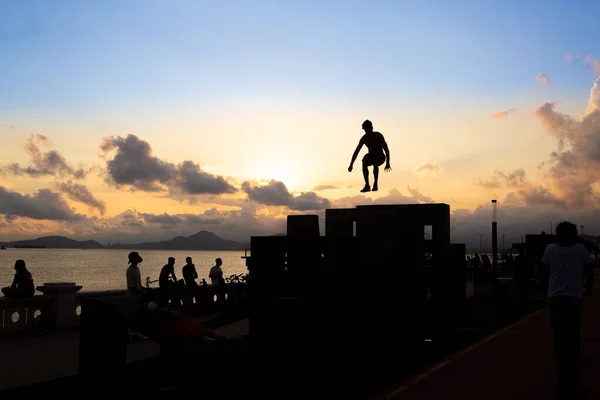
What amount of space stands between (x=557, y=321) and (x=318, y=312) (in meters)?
3.35

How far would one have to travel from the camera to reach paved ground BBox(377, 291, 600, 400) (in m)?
7.25

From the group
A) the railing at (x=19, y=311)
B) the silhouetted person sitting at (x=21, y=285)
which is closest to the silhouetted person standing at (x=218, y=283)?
the railing at (x=19, y=311)

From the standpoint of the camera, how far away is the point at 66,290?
595 inches

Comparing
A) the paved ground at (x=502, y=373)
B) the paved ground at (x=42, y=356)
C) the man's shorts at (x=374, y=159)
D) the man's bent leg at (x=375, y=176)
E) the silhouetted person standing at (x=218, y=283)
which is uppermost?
the man's shorts at (x=374, y=159)

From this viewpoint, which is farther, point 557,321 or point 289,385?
point 289,385

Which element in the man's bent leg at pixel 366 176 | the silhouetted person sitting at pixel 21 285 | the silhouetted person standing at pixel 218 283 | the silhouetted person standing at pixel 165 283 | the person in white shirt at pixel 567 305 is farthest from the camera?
the silhouetted person standing at pixel 218 283

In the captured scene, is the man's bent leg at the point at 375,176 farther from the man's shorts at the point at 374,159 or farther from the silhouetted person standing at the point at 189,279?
the silhouetted person standing at the point at 189,279

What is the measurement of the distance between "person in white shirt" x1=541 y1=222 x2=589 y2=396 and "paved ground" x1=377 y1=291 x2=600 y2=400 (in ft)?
1.01

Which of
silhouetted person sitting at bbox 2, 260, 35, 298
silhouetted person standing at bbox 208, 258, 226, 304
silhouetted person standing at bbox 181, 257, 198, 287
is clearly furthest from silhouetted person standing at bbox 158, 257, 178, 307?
silhouetted person standing at bbox 208, 258, 226, 304

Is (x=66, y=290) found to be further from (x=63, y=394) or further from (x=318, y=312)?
(x=318, y=312)

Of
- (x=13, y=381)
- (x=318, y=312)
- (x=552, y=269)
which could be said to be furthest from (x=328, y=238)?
(x=13, y=381)

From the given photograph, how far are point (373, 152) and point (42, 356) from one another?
7557 mm

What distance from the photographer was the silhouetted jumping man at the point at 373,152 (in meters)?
13.2

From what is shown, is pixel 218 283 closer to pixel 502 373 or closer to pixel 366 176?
pixel 366 176
